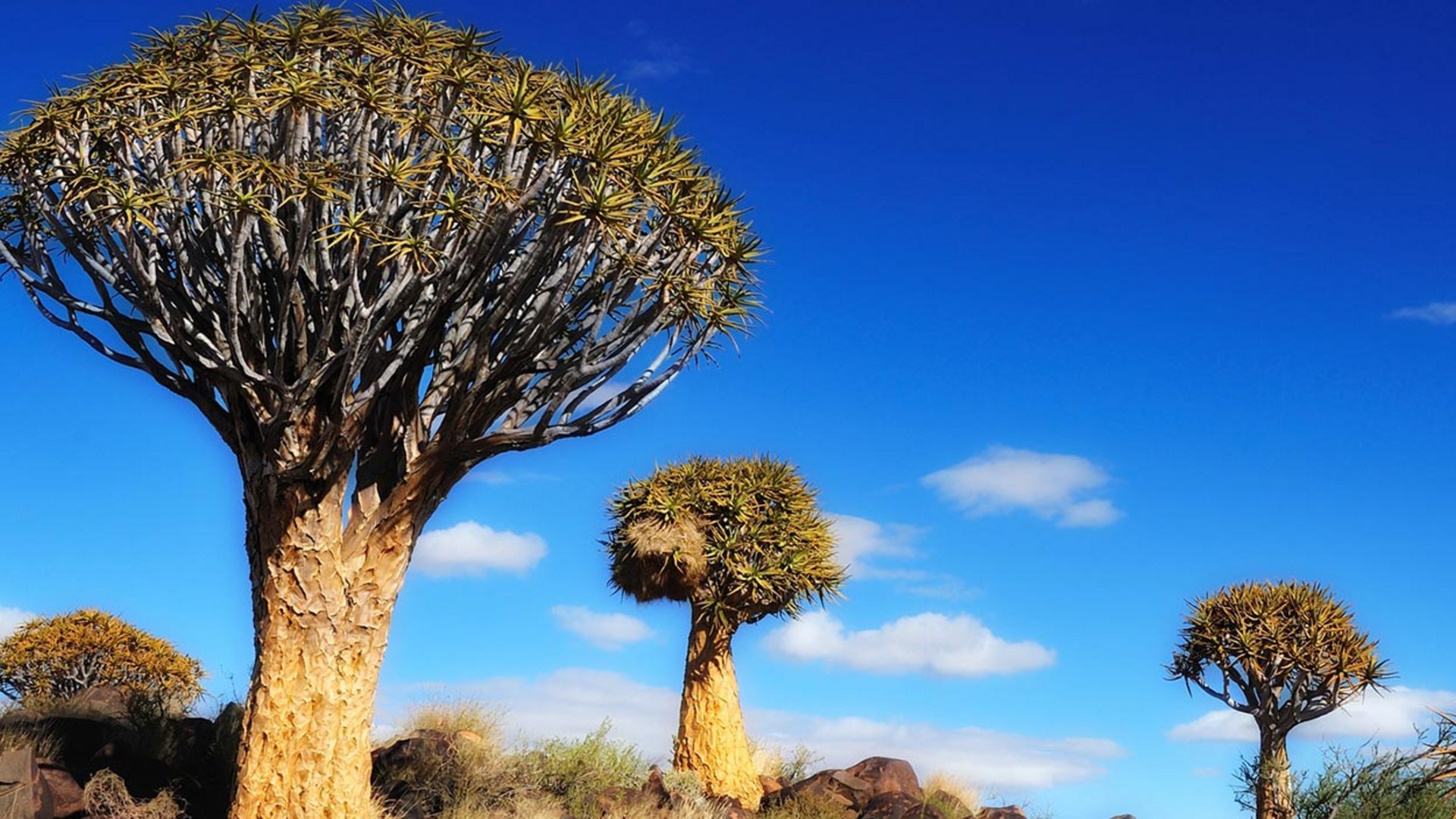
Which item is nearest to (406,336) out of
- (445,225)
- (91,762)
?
(445,225)

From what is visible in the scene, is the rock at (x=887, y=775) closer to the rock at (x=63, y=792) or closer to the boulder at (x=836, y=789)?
the boulder at (x=836, y=789)

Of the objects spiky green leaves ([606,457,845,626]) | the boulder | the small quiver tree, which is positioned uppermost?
spiky green leaves ([606,457,845,626])

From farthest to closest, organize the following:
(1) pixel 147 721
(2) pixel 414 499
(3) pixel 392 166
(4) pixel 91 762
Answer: (1) pixel 147 721 → (4) pixel 91 762 → (2) pixel 414 499 → (3) pixel 392 166

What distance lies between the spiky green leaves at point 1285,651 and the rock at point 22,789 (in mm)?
14683

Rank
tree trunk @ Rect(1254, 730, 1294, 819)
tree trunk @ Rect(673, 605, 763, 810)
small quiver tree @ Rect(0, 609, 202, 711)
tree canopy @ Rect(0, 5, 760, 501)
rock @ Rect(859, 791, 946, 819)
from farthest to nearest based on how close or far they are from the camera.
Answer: small quiver tree @ Rect(0, 609, 202, 711)
tree trunk @ Rect(1254, 730, 1294, 819)
tree trunk @ Rect(673, 605, 763, 810)
rock @ Rect(859, 791, 946, 819)
tree canopy @ Rect(0, 5, 760, 501)

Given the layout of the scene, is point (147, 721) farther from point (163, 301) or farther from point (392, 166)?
point (392, 166)

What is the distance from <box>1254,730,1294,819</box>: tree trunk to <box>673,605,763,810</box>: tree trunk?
6.89 meters

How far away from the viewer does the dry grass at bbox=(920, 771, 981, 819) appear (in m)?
16.6

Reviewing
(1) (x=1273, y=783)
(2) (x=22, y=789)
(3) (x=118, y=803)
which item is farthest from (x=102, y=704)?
(1) (x=1273, y=783)

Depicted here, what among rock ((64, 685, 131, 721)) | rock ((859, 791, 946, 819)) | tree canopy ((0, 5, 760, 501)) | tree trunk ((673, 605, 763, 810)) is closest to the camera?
tree canopy ((0, 5, 760, 501))

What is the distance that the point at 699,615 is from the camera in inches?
643

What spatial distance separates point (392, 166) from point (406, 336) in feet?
4.42

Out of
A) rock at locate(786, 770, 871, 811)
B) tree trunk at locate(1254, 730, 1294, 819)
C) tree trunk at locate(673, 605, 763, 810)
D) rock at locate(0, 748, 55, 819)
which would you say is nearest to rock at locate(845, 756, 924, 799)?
rock at locate(786, 770, 871, 811)

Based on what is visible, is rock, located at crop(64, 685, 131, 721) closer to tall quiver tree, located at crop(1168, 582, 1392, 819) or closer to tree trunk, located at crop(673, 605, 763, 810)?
tree trunk, located at crop(673, 605, 763, 810)
